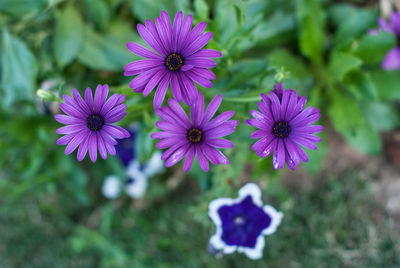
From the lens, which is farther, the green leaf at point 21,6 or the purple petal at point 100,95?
the green leaf at point 21,6

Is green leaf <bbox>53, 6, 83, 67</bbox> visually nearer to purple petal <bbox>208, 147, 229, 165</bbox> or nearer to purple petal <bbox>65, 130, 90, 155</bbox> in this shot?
purple petal <bbox>65, 130, 90, 155</bbox>

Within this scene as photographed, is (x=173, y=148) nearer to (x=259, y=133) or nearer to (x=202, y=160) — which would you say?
(x=202, y=160)

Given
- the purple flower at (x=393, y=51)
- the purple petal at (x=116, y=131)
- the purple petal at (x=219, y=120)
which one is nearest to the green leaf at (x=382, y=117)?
the purple flower at (x=393, y=51)

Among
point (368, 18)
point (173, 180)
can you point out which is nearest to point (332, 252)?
point (173, 180)

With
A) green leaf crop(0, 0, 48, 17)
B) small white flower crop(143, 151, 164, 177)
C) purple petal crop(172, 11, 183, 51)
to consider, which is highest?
green leaf crop(0, 0, 48, 17)

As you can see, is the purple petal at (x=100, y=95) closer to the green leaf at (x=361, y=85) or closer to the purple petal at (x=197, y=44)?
the purple petal at (x=197, y=44)

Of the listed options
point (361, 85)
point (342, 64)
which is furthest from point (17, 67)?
point (361, 85)

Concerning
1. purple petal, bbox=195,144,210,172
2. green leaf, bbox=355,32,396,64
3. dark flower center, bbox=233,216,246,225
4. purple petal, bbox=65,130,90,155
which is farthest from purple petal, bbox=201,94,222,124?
green leaf, bbox=355,32,396,64

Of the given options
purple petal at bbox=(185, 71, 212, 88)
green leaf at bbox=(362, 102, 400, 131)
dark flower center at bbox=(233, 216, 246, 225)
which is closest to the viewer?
purple petal at bbox=(185, 71, 212, 88)
